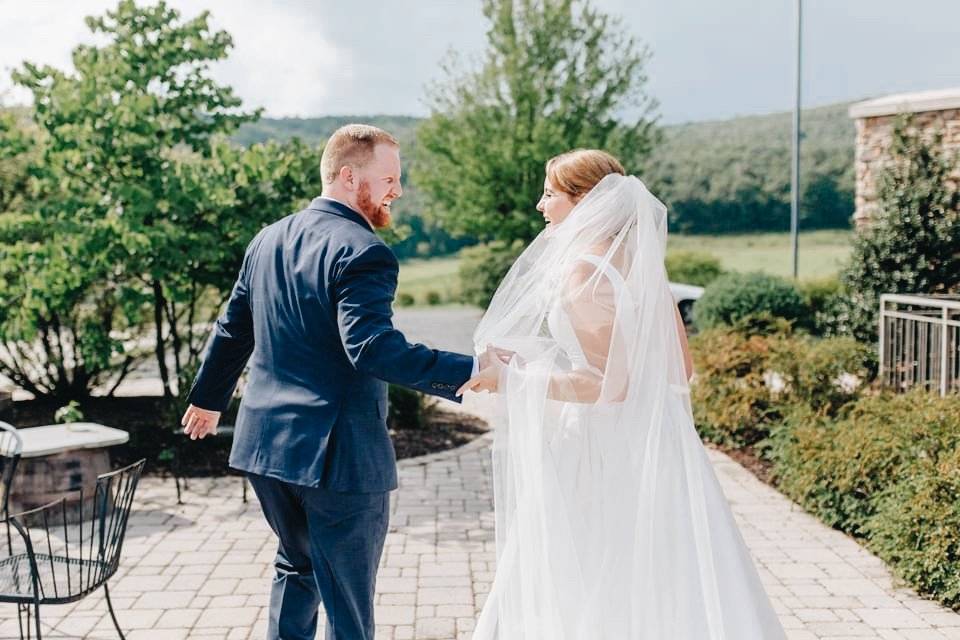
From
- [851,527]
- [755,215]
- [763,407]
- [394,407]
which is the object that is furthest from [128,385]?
[755,215]

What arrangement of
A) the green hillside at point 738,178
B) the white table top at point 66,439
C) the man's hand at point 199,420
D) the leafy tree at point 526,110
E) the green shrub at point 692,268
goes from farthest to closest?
the green hillside at point 738,178, the green shrub at point 692,268, the leafy tree at point 526,110, the white table top at point 66,439, the man's hand at point 199,420

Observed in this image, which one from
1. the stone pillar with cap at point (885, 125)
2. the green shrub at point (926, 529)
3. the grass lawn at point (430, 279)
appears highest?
the stone pillar with cap at point (885, 125)

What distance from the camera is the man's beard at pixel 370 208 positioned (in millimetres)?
3107

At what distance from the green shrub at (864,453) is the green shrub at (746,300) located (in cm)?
638

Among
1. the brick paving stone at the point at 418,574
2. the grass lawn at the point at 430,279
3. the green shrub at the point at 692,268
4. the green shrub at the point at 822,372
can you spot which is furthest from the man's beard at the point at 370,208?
the grass lawn at the point at 430,279

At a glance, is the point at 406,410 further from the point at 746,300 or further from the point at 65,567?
the point at 746,300

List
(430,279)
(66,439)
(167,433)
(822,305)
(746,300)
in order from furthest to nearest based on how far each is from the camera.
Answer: (430,279) < (822,305) < (746,300) < (167,433) < (66,439)

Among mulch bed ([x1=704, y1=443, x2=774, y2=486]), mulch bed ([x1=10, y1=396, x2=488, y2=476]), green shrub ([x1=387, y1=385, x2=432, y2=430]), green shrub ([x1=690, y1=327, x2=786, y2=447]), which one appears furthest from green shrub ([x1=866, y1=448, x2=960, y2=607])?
green shrub ([x1=387, y1=385, x2=432, y2=430])

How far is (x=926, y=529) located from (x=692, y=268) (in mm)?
22951

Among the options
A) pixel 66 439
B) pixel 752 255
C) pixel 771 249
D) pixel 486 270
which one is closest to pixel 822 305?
pixel 486 270

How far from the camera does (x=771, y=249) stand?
54281 mm

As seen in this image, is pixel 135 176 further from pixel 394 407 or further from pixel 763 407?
pixel 763 407

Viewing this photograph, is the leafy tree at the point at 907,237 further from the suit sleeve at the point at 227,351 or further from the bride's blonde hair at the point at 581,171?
the suit sleeve at the point at 227,351

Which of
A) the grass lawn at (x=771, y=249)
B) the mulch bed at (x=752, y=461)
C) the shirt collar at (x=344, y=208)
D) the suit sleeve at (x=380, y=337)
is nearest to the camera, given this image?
the suit sleeve at (x=380, y=337)
